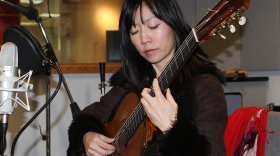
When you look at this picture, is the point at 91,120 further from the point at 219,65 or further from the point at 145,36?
the point at 219,65

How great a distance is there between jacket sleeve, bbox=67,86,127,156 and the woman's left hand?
467 millimetres

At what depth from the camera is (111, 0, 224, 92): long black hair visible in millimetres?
1126

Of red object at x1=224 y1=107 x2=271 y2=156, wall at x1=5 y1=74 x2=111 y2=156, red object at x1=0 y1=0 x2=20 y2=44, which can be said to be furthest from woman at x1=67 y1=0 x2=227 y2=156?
red object at x1=0 y1=0 x2=20 y2=44

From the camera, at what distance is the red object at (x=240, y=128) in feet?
3.31

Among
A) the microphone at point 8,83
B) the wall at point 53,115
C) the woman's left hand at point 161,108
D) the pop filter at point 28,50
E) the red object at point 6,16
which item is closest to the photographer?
the microphone at point 8,83

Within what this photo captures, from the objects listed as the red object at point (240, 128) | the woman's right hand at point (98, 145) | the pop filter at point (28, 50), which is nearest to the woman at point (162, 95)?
the woman's right hand at point (98, 145)

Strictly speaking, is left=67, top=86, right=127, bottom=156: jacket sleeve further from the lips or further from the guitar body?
the lips

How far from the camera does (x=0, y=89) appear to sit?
0.79m

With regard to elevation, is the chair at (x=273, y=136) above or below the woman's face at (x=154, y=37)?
below

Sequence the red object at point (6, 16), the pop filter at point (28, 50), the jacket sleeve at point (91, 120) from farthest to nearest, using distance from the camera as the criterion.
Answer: the red object at point (6, 16), the jacket sleeve at point (91, 120), the pop filter at point (28, 50)

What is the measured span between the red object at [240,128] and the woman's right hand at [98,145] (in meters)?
0.52

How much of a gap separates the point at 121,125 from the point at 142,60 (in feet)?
1.42

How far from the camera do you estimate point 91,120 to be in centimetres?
137

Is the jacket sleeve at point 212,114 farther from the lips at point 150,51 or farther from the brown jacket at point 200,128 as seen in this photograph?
the lips at point 150,51
